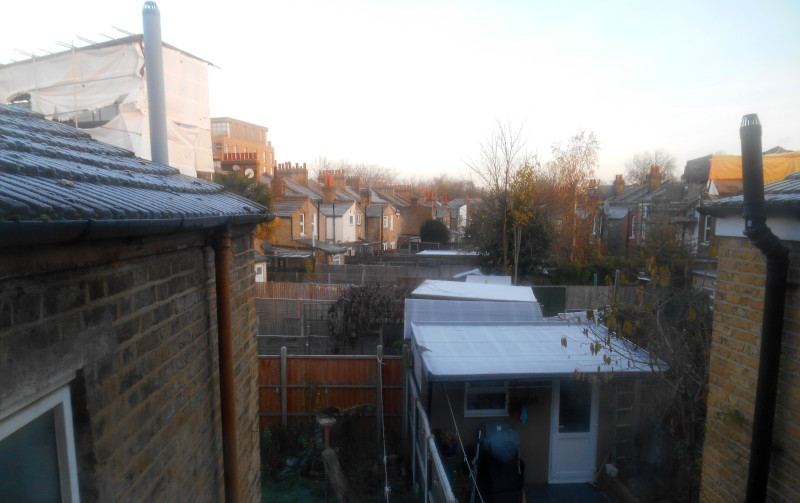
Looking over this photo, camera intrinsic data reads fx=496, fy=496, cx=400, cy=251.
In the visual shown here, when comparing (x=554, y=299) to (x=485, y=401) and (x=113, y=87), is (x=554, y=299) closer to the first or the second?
(x=485, y=401)

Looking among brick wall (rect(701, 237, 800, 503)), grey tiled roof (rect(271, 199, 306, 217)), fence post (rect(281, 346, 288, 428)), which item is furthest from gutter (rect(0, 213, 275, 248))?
grey tiled roof (rect(271, 199, 306, 217))

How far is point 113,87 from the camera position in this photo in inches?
686

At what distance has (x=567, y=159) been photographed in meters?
28.0

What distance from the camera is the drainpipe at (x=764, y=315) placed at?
3.18 metres

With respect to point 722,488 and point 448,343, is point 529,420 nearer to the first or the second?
point 448,343

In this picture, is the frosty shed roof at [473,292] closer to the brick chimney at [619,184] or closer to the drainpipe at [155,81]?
the drainpipe at [155,81]

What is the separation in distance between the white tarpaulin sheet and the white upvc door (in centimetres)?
1557

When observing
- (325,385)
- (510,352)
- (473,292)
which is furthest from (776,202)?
(473,292)

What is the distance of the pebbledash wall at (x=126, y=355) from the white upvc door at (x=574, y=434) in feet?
19.2

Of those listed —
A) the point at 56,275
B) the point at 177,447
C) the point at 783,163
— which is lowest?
the point at 177,447

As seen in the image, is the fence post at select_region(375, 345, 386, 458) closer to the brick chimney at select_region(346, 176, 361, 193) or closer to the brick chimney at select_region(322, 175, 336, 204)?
the brick chimney at select_region(322, 175, 336, 204)

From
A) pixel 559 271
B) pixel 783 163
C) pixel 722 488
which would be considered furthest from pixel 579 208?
pixel 722 488

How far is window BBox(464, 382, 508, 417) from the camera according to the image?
7590 millimetres

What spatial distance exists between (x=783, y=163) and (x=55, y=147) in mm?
12587
